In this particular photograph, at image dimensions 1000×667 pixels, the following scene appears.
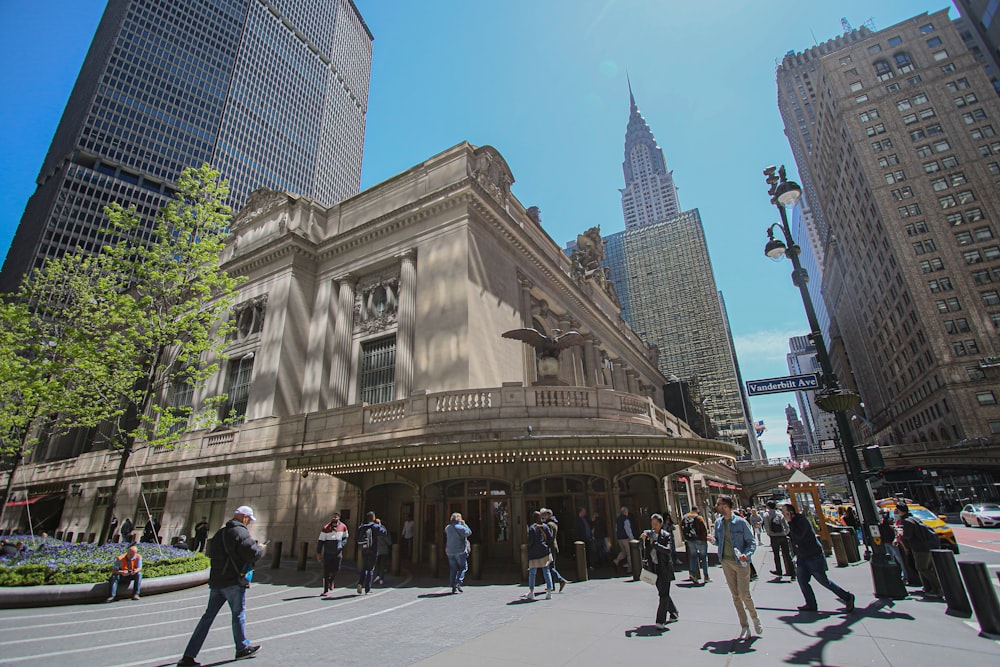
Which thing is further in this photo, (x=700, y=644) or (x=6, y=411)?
(x=6, y=411)

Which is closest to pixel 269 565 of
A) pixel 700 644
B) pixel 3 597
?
pixel 3 597

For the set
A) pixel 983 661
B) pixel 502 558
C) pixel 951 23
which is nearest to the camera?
pixel 983 661

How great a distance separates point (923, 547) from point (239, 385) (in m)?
28.3

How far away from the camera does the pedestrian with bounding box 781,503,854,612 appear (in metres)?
7.32

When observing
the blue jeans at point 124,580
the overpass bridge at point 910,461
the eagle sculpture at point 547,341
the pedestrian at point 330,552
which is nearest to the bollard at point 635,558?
the pedestrian at point 330,552

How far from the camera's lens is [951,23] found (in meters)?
69.1

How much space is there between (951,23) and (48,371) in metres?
110

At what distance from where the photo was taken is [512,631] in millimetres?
7062

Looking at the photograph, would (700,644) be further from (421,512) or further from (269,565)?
(269,565)

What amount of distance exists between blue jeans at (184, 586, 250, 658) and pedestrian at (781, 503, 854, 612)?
811 centimetres

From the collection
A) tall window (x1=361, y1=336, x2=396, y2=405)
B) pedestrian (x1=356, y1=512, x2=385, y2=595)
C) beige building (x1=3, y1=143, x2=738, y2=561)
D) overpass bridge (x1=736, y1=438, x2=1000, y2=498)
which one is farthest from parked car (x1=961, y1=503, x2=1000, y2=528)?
pedestrian (x1=356, y1=512, x2=385, y2=595)

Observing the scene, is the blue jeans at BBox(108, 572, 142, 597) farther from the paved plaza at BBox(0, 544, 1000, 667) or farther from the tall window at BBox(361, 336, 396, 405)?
the tall window at BBox(361, 336, 396, 405)

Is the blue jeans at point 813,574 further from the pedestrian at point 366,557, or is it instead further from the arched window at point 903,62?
the arched window at point 903,62

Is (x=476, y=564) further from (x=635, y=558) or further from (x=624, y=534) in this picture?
(x=624, y=534)
